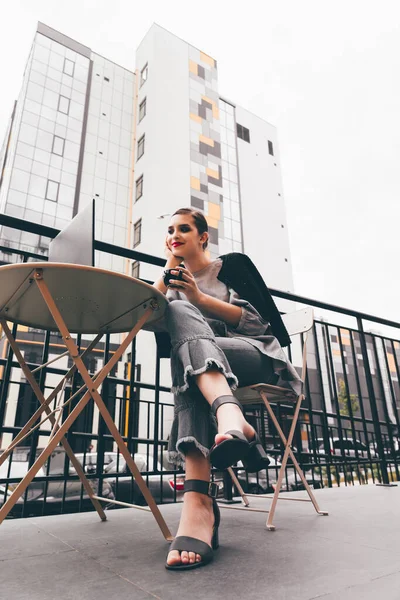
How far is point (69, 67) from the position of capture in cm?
1728

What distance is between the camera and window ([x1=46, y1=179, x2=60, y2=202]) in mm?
15148

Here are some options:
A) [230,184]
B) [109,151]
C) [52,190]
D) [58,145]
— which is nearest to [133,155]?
[109,151]

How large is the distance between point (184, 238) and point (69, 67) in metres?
19.6

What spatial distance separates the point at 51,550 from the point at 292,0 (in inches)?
518

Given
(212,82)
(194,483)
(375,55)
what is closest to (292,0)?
(375,55)

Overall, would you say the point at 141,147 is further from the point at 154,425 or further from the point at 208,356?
the point at 208,356

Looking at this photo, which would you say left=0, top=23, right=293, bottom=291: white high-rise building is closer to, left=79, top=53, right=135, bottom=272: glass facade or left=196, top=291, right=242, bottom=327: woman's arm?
left=79, top=53, right=135, bottom=272: glass facade

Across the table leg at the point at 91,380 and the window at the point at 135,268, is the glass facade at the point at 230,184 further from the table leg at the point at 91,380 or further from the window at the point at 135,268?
the table leg at the point at 91,380

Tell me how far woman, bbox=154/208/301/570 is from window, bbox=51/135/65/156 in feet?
53.7

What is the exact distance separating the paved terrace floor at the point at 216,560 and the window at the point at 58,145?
16831 millimetres

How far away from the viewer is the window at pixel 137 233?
624 inches

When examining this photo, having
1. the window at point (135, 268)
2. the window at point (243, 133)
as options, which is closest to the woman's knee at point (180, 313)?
the window at point (135, 268)

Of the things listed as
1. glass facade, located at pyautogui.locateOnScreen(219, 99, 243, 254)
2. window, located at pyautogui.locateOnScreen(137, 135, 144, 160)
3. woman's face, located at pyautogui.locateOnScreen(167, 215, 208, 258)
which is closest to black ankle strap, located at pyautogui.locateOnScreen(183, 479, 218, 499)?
woman's face, located at pyautogui.locateOnScreen(167, 215, 208, 258)

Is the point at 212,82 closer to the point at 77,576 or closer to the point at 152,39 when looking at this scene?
the point at 152,39
